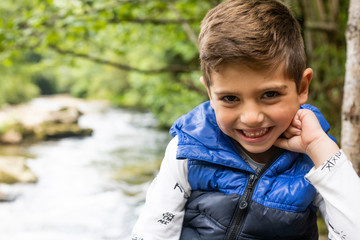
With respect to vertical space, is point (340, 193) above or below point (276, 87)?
below

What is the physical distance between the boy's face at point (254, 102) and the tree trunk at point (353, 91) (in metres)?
0.60

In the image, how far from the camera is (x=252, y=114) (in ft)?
4.24

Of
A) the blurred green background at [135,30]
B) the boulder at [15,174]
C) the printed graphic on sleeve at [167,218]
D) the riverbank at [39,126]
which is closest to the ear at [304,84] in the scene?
the printed graphic on sleeve at [167,218]

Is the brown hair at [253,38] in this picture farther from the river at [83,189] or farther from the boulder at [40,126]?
the boulder at [40,126]

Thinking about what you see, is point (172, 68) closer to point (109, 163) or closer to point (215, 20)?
point (215, 20)

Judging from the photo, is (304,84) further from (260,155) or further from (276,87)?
(260,155)

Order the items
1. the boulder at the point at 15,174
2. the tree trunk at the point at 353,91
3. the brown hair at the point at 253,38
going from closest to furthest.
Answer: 1. the brown hair at the point at 253,38
2. the tree trunk at the point at 353,91
3. the boulder at the point at 15,174

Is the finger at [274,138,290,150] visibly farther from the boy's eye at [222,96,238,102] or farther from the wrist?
the boy's eye at [222,96,238,102]

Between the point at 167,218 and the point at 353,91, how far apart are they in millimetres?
1168

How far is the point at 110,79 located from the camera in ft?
88.7

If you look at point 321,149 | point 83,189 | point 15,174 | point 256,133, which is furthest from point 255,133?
point 15,174

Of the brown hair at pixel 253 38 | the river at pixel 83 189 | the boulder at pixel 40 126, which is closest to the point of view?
the brown hair at pixel 253 38

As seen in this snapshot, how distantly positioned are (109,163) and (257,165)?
8.18m

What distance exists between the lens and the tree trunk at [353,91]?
1853 millimetres
